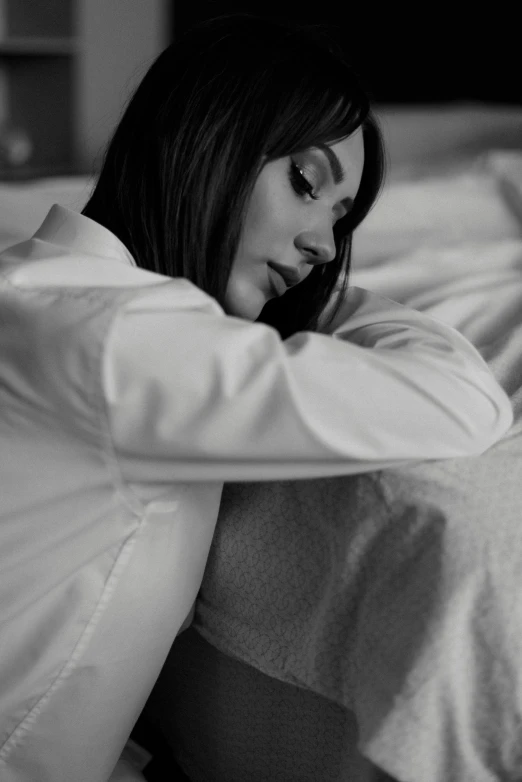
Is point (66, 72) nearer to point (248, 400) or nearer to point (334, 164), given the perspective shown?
point (334, 164)

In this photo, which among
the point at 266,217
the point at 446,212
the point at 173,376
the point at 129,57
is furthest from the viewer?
the point at 129,57

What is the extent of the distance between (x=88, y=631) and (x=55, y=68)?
3187 mm

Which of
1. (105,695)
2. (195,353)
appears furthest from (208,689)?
(195,353)

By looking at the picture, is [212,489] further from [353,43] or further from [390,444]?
[353,43]

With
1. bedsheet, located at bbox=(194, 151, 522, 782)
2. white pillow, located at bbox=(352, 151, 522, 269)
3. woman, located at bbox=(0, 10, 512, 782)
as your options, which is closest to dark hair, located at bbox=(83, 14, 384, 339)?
→ woman, located at bbox=(0, 10, 512, 782)

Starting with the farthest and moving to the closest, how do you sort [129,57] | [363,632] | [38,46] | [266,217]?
[129,57] < [38,46] < [266,217] < [363,632]

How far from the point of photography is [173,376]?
2.47ft

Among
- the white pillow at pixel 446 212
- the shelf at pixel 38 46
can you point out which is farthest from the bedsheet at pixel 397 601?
the shelf at pixel 38 46

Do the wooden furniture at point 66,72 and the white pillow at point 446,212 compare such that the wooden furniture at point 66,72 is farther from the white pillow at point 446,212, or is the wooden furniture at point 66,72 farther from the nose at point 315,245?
the nose at point 315,245

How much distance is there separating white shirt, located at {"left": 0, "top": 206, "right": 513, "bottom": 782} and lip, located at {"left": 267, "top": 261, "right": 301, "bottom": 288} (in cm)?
12

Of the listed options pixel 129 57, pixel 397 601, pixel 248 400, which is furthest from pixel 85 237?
pixel 129 57

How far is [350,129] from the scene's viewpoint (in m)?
1.03

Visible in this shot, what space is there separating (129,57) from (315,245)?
288 cm

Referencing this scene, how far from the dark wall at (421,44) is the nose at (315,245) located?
2.60 meters
